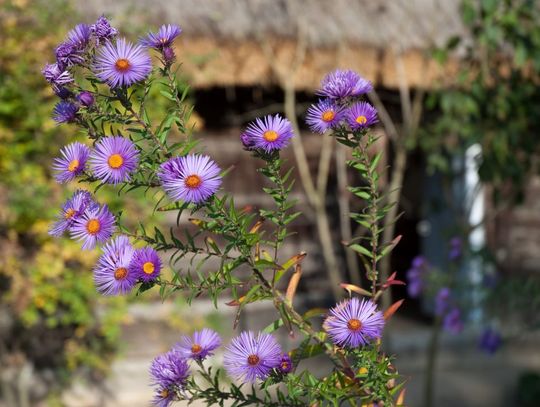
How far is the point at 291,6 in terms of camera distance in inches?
178

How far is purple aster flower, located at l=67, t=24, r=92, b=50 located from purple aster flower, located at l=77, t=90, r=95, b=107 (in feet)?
0.19

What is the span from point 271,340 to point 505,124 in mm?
3106

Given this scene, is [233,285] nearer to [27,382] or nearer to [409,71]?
[27,382]

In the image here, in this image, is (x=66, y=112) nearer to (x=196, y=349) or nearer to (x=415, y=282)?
(x=196, y=349)

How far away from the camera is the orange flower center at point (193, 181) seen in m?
1.01

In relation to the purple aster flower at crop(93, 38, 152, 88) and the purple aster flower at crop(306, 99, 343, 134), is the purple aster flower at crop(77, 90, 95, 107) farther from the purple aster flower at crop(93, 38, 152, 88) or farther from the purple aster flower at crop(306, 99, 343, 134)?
the purple aster flower at crop(306, 99, 343, 134)

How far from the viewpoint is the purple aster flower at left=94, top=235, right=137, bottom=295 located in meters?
1.01

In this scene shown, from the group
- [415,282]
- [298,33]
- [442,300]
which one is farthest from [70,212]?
[298,33]

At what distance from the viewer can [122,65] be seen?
3.39ft

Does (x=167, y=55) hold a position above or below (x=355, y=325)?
above

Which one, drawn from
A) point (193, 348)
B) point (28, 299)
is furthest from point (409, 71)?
point (193, 348)

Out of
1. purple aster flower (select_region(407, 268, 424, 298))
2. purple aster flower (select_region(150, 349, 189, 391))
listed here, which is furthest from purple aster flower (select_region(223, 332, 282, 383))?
purple aster flower (select_region(407, 268, 424, 298))

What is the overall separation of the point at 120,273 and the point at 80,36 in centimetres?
31

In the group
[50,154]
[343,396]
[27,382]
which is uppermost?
[50,154]
